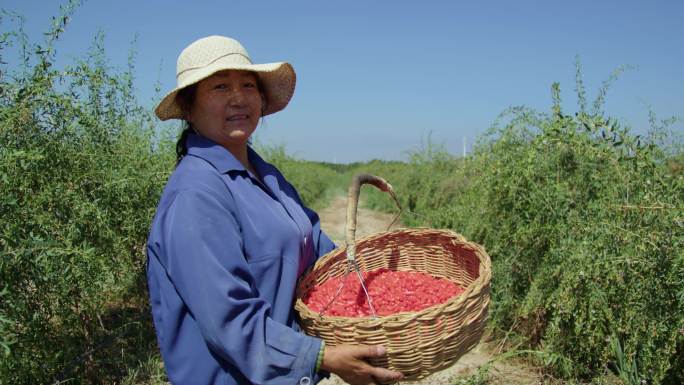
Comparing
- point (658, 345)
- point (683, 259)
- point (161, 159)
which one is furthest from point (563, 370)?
point (161, 159)

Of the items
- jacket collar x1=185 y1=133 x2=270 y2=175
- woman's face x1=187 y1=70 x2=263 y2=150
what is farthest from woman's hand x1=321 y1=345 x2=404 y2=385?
woman's face x1=187 y1=70 x2=263 y2=150

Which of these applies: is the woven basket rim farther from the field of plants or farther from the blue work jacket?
the field of plants

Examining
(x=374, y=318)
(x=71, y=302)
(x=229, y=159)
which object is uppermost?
(x=229, y=159)

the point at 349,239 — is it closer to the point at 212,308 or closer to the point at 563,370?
the point at 212,308

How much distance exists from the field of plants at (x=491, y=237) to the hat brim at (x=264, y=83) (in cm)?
102

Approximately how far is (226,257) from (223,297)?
4.9 inches

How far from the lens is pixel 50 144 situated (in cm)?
328

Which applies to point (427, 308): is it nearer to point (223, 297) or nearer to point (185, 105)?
point (223, 297)

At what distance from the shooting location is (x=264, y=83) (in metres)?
2.23

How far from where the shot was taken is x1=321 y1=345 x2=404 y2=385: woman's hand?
157 centimetres

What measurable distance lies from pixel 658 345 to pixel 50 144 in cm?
380

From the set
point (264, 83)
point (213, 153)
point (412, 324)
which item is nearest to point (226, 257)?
point (213, 153)

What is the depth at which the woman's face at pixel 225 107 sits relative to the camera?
190 cm

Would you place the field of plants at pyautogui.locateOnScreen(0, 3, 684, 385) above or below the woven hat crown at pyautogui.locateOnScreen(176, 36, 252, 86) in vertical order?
below
